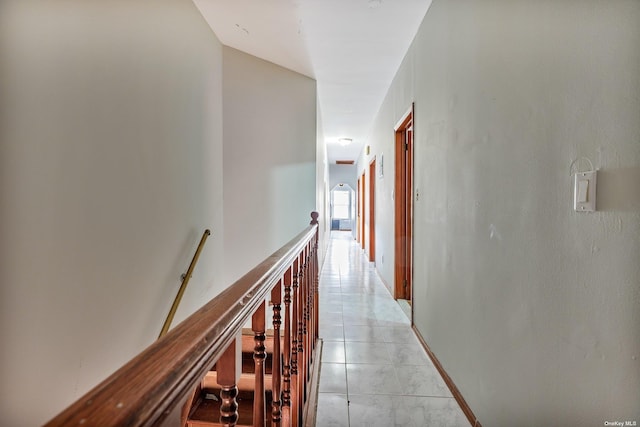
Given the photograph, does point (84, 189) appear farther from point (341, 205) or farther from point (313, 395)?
point (341, 205)

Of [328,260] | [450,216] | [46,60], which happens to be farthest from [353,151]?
[46,60]

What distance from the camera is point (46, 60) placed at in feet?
4.32

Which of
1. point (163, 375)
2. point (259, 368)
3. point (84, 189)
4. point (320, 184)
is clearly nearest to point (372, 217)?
point (320, 184)

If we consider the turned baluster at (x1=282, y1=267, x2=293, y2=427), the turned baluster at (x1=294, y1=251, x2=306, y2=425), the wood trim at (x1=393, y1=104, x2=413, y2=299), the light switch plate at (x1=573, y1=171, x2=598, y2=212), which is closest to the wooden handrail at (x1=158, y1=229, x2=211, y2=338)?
the turned baluster at (x1=294, y1=251, x2=306, y2=425)

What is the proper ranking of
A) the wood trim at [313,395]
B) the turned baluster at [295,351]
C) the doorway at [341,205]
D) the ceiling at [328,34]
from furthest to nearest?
the doorway at [341,205] → the ceiling at [328,34] → the wood trim at [313,395] → the turned baluster at [295,351]

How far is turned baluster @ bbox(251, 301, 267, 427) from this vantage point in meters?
0.77

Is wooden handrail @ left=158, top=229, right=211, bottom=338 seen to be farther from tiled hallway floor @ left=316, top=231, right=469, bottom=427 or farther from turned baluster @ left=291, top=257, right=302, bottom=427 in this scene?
turned baluster @ left=291, top=257, right=302, bottom=427

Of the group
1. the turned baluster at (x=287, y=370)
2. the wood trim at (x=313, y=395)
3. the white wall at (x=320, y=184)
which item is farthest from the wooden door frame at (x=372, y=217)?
the turned baluster at (x=287, y=370)

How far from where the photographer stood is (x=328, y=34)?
2.82m

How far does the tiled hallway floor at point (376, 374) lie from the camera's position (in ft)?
5.64

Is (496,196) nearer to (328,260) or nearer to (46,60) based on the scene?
(46,60)

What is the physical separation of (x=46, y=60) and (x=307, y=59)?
2.42 metres

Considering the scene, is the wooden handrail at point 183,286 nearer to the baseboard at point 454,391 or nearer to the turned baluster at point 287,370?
the turned baluster at point 287,370

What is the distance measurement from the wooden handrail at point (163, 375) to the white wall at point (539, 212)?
95cm
